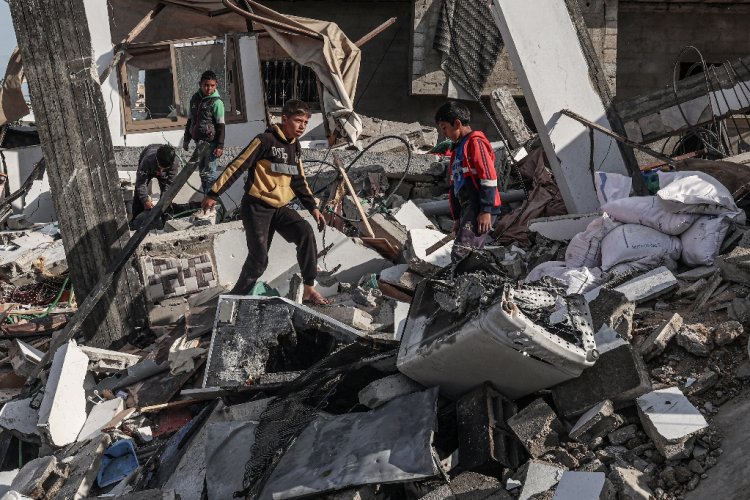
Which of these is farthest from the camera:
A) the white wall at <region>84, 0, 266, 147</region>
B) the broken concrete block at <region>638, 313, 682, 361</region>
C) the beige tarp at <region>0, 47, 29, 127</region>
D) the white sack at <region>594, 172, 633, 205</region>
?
the beige tarp at <region>0, 47, 29, 127</region>

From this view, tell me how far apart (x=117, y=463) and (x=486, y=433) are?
237 centimetres

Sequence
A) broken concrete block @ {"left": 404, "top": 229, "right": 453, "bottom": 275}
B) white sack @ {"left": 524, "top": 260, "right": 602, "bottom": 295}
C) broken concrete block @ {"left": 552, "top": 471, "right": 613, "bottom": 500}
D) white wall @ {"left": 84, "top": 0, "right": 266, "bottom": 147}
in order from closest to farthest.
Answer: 1. broken concrete block @ {"left": 552, "top": 471, "right": 613, "bottom": 500}
2. white sack @ {"left": 524, "top": 260, "right": 602, "bottom": 295}
3. broken concrete block @ {"left": 404, "top": 229, "right": 453, "bottom": 275}
4. white wall @ {"left": 84, "top": 0, "right": 266, "bottom": 147}

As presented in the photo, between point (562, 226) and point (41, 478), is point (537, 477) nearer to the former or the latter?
point (41, 478)

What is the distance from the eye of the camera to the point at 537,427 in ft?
14.8

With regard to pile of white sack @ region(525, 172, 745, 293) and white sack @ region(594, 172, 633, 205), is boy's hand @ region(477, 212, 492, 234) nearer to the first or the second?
pile of white sack @ region(525, 172, 745, 293)

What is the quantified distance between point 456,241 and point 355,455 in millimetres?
2565

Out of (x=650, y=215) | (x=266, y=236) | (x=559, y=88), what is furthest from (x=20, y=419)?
(x=559, y=88)

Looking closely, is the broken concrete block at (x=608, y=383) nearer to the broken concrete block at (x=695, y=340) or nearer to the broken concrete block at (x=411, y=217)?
the broken concrete block at (x=695, y=340)

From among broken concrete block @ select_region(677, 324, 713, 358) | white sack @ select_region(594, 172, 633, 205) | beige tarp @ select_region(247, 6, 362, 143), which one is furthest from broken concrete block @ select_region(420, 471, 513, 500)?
beige tarp @ select_region(247, 6, 362, 143)

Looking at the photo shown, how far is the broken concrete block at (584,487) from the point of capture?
391 centimetres

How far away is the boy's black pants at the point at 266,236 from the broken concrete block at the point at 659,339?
2.79 meters

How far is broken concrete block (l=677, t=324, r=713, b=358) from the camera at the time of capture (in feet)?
16.0

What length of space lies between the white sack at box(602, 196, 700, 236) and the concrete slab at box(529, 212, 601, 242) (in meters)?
0.51

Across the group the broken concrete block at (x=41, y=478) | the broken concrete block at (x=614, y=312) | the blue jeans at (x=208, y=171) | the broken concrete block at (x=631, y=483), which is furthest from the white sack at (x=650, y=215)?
the blue jeans at (x=208, y=171)
